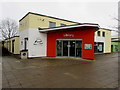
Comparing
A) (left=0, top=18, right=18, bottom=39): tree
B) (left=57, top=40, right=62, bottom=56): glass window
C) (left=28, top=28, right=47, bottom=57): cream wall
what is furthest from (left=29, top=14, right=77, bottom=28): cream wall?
(left=0, top=18, right=18, bottom=39): tree

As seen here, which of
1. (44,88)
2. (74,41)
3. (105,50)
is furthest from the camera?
(105,50)

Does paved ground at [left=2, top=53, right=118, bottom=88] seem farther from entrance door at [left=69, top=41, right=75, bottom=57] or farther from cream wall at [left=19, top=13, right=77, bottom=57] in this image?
cream wall at [left=19, top=13, right=77, bottom=57]

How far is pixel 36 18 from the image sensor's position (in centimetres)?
1242

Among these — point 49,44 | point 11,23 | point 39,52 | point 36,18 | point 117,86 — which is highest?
point 11,23

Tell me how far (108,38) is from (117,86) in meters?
20.5

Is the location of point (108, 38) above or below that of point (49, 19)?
below

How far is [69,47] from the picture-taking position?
39.8 ft

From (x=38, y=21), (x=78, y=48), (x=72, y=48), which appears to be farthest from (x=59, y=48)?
(x=38, y=21)

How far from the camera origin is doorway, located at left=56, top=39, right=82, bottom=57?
1169 centimetres

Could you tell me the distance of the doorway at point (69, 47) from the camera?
11.7 meters

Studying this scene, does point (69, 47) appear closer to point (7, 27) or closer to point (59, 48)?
point (59, 48)

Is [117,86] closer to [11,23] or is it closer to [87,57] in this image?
[87,57]

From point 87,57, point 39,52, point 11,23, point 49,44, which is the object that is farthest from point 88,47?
point 11,23

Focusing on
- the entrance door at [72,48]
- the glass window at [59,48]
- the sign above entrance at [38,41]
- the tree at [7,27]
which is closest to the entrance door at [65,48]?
the glass window at [59,48]
